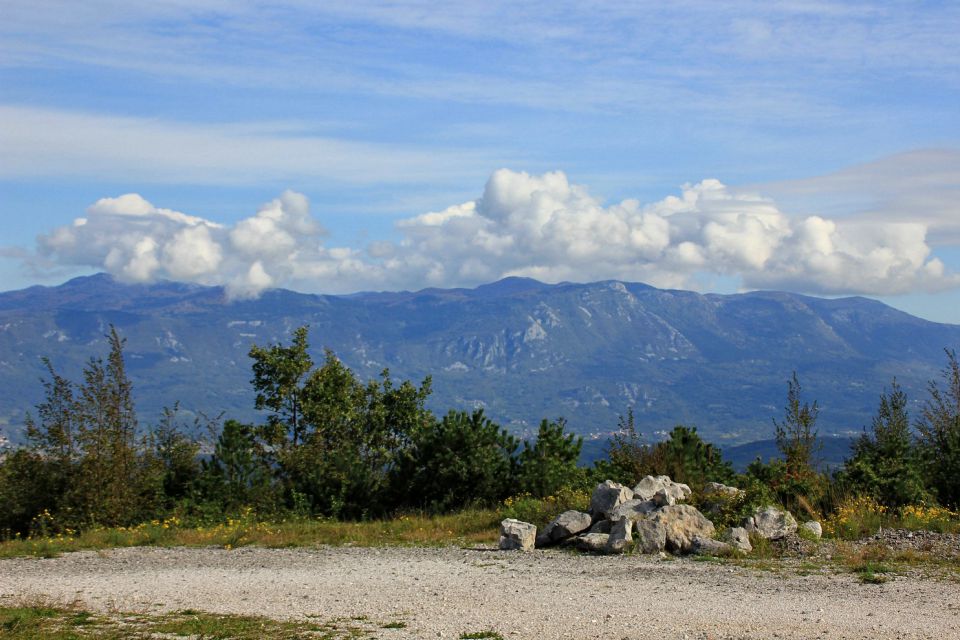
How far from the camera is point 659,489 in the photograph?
851 inches

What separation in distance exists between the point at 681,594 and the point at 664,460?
440 inches

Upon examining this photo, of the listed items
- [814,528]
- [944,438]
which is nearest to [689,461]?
[814,528]

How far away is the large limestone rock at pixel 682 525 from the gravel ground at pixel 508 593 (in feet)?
2.83

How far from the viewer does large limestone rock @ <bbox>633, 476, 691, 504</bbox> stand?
70.2 feet

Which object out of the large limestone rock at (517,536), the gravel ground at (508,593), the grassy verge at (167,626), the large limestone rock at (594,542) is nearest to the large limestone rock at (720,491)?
the large limestone rock at (594,542)

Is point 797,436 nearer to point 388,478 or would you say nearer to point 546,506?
point 546,506

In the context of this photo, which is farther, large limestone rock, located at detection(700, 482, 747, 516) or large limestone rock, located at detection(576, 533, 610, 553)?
large limestone rock, located at detection(700, 482, 747, 516)

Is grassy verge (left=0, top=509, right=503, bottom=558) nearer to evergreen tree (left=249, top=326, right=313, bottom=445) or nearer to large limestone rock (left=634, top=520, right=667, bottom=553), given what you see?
large limestone rock (left=634, top=520, right=667, bottom=553)

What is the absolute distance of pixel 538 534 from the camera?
68.4 ft

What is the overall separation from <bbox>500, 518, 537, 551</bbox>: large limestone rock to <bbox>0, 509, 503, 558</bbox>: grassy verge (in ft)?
4.38

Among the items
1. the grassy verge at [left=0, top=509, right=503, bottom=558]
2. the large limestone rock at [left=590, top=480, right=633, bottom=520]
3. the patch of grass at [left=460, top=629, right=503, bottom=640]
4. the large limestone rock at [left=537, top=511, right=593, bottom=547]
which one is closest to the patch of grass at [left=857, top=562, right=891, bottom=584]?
the large limestone rock at [left=590, top=480, right=633, bottom=520]

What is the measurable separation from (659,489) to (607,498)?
1.38 meters

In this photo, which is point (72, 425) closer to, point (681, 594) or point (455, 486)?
point (455, 486)

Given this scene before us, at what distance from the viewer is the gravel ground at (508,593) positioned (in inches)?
478
